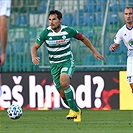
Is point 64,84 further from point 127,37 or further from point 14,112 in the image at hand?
point 127,37

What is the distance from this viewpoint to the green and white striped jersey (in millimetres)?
11859

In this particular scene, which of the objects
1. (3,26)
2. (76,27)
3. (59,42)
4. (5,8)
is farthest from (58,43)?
(76,27)

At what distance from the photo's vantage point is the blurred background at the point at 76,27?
18.1 m

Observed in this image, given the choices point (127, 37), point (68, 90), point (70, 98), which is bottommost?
point (70, 98)

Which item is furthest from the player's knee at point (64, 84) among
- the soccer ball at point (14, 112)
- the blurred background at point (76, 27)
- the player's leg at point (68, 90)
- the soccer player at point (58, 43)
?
the blurred background at point (76, 27)

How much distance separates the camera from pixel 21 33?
61.5ft

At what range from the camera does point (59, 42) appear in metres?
11.9

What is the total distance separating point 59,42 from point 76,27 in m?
6.82

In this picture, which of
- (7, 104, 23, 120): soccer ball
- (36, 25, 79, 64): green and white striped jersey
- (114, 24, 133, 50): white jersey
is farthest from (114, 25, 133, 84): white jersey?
(7, 104, 23, 120): soccer ball

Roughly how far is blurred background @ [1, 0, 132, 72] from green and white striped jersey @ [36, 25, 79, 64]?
5.82 meters

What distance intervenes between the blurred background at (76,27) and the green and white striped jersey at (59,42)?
5.82 meters

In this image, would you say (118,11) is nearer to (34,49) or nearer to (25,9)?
(25,9)

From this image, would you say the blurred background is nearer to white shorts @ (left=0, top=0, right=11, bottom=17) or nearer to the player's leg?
the player's leg

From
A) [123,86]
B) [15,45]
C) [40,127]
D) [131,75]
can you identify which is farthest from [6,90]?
[40,127]
